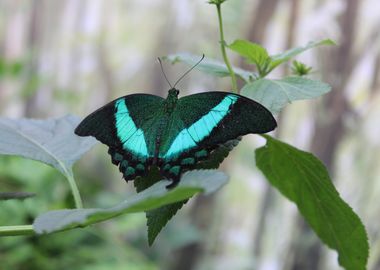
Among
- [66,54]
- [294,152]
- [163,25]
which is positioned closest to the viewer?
[294,152]

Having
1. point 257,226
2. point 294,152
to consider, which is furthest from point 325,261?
point 294,152

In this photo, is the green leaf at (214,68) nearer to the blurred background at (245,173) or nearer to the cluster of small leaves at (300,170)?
the cluster of small leaves at (300,170)

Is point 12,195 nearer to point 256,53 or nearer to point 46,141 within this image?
point 46,141

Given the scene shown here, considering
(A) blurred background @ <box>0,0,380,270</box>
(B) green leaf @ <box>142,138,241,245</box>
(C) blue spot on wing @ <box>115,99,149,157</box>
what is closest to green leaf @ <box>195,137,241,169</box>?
(B) green leaf @ <box>142,138,241,245</box>

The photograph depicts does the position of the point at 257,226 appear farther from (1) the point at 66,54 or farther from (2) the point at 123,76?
(1) the point at 66,54

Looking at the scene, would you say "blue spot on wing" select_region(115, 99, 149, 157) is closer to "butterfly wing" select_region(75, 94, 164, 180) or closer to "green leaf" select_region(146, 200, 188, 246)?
"butterfly wing" select_region(75, 94, 164, 180)
